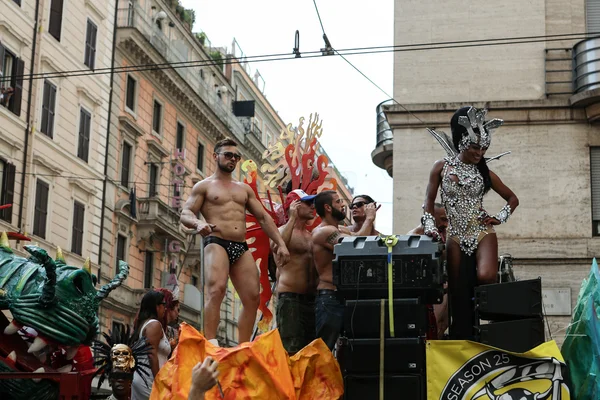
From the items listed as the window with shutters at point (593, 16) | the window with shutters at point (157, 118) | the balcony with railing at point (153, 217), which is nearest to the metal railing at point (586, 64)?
the window with shutters at point (593, 16)

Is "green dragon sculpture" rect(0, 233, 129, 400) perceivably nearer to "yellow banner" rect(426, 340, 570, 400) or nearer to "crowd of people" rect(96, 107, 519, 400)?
"crowd of people" rect(96, 107, 519, 400)

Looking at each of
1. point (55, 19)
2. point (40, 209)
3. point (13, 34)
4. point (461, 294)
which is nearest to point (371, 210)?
point (461, 294)

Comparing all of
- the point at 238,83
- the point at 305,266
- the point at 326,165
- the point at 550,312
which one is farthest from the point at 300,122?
the point at 238,83

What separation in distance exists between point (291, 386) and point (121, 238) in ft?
103

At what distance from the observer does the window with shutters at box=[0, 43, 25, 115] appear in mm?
29516

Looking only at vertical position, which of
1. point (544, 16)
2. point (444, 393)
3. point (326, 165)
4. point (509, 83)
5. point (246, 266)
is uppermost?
point (544, 16)

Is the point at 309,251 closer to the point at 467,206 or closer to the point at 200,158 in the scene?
the point at 467,206

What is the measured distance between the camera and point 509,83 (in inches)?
767

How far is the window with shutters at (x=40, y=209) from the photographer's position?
31344 millimetres

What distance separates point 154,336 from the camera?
9055mm

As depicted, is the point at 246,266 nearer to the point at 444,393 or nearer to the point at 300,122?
the point at 444,393

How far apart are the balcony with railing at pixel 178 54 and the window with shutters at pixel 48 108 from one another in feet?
13.4

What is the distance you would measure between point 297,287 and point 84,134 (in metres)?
26.7

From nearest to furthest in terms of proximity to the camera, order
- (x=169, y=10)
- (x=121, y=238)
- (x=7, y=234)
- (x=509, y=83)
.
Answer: (x=7, y=234) → (x=509, y=83) → (x=121, y=238) → (x=169, y=10)
